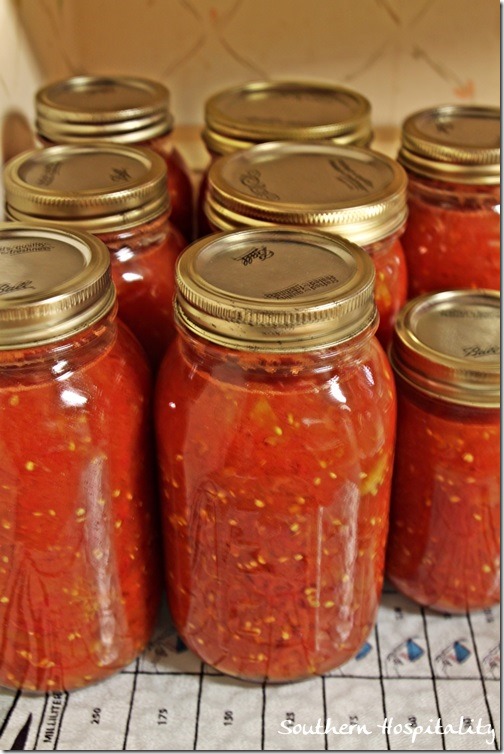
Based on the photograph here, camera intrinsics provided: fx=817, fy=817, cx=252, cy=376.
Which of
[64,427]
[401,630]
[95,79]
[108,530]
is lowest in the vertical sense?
[401,630]

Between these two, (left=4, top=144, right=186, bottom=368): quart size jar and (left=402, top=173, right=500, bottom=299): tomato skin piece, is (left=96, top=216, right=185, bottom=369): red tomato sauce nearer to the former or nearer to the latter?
(left=4, top=144, right=186, bottom=368): quart size jar

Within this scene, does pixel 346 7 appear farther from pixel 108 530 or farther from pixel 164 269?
pixel 108 530

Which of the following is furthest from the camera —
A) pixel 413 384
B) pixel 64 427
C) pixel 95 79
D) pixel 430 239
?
pixel 95 79

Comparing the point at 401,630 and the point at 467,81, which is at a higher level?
the point at 467,81

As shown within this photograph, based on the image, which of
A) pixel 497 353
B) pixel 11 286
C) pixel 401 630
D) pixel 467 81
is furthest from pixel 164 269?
pixel 467 81

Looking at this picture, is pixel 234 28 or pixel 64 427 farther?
pixel 234 28

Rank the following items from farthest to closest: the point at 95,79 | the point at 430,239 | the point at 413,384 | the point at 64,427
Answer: the point at 95,79 < the point at 430,239 < the point at 413,384 < the point at 64,427

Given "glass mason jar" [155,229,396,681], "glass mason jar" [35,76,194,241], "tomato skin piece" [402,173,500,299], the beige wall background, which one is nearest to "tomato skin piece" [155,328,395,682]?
"glass mason jar" [155,229,396,681]

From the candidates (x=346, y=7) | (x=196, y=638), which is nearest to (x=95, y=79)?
(x=346, y=7)
